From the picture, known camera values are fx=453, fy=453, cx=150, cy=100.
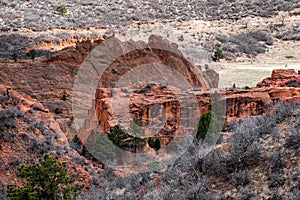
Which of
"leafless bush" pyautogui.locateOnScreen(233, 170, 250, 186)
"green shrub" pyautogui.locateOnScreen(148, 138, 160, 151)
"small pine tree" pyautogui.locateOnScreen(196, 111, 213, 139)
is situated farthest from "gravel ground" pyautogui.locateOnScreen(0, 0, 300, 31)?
"leafless bush" pyautogui.locateOnScreen(233, 170, 250, 186)

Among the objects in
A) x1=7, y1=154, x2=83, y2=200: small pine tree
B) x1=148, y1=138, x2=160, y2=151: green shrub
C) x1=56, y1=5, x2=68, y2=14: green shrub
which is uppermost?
x1=56, y1=5, x2=68, y2=14: green shrub

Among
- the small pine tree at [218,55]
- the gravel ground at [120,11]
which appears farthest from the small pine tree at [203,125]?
the gravel ground at [120,11]

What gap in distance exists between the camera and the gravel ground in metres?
46.5

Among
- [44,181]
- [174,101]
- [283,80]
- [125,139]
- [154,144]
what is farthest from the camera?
[283,80]

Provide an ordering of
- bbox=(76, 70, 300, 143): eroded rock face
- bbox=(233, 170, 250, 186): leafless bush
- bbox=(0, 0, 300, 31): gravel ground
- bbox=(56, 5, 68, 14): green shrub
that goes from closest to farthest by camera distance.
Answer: bbox=(233, 170, 250, 186): leafless bush
bbox=(76, 70, 300, 143): eroded rock face
bbox=(0, 0, 300, 31): gravel ground
bbox=(56, 5, 68, 14): green shrub

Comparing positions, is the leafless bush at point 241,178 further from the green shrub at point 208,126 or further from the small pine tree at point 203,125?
the small pine tree at point 203,125

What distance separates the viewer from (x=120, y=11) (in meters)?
51.9

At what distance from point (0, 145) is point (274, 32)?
37.3 metres

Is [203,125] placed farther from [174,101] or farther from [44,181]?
[44,181]

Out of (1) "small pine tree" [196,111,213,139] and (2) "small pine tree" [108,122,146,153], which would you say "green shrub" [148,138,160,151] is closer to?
(2) "small pine tree" [108,122,146,153]

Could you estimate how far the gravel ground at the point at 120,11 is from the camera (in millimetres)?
46500

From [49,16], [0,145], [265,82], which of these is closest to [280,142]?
[0,145]

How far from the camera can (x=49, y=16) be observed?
1889 inches

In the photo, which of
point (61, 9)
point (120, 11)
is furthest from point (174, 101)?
point (120, 11)
